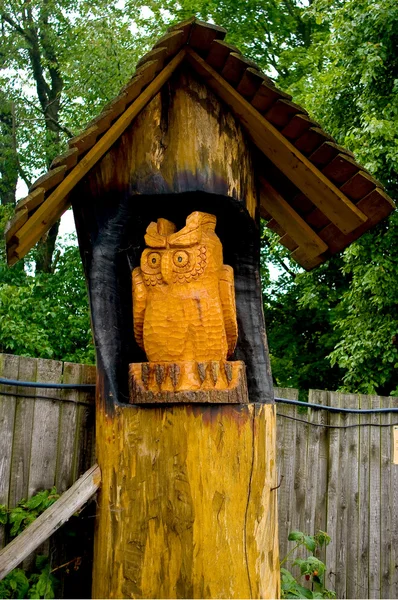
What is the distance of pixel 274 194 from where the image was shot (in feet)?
11.7

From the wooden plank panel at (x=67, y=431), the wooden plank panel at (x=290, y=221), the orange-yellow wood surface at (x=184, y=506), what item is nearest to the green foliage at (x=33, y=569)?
the wooden plank panel at (x=67, y=431)

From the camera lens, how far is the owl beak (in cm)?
310

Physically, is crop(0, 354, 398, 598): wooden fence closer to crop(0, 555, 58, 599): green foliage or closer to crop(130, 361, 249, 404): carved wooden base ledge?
crop(130, 361, 249, 404): carved wooden base ledge

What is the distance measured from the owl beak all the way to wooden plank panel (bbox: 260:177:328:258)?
74 cm

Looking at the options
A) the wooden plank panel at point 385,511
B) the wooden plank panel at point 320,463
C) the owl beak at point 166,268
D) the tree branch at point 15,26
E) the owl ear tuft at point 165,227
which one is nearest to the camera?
the owl beak at point 166,268

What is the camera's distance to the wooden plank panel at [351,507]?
4.82 metres

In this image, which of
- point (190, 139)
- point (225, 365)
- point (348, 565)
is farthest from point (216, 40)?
point (348, 565)

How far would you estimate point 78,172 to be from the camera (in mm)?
2959

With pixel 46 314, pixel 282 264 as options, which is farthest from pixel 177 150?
pixel 282 264

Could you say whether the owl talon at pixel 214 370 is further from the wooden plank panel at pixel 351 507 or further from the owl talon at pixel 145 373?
the wooden plank panel at pixel 351 507

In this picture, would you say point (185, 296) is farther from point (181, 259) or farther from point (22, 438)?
point (22, 438)

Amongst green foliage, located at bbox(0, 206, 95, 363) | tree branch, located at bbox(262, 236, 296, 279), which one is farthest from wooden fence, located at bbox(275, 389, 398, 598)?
tree branch, located at bbox(262, 236, 296, 279)

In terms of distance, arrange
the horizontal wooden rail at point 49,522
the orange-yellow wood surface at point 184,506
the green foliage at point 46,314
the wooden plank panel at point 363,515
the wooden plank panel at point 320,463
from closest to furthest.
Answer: the horizontal wooden rail at point 49,522
the orange-yellow wood surface at point 184,506
the wooden plank panel at point 320,463
the wooden plank panel at point 363,515
the green foliage at point 46,314

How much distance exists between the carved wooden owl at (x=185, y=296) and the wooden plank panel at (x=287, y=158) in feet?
1.41
